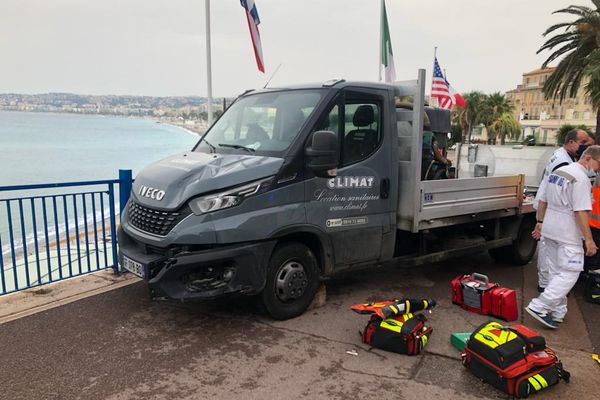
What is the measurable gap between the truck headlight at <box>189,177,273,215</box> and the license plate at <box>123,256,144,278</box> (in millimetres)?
736

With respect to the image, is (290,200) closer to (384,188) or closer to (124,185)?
(384,188)

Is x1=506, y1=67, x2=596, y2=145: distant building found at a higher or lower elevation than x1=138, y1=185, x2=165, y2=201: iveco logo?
higher

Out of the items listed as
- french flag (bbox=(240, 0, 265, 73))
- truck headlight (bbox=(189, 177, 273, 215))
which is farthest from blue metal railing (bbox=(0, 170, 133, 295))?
french flag (bbox=(240, 0, 265, 73))

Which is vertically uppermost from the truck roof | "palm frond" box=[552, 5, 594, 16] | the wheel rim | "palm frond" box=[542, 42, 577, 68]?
"palm frond" box=[552, 5, 594, 16]

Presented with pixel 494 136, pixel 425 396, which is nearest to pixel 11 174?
pixel 425 396

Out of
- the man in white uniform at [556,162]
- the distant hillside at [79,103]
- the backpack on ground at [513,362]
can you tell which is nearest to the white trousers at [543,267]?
the man in white uniform at [556,162]

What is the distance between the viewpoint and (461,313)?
492cm

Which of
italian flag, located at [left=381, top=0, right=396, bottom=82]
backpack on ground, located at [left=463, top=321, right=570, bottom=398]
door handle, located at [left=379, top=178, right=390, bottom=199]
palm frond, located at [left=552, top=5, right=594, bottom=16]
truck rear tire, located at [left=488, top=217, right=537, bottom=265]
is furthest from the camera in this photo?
palm frond, located at [left=552, top=5, right=594, bottom=16]

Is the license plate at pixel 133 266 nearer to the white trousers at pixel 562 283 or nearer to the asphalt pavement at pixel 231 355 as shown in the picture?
the asphalt pavement at pixel 231 355

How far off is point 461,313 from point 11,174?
124ft

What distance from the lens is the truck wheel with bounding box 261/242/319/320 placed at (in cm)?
432

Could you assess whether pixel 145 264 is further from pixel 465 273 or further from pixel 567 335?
pixel 465 273

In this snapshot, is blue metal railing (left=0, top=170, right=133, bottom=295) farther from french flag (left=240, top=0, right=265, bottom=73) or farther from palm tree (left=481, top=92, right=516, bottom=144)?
palm tree (left=481, top=92, right=516, bottom=144)

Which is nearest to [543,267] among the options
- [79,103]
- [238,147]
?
[238,147]
